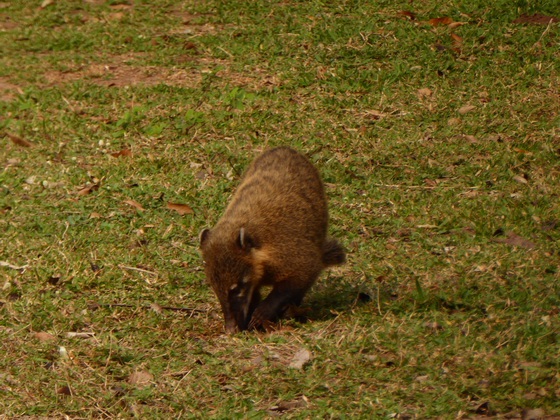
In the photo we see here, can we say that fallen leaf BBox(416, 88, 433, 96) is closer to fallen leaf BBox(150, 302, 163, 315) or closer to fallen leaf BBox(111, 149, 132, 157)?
fallen leaf BBox(111, 149, 132, 157)

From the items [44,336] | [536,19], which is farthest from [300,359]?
[536,19]

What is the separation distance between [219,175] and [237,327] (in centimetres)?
266

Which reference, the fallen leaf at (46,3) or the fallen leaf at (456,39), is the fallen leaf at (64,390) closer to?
the fallen leaf at (456,39)

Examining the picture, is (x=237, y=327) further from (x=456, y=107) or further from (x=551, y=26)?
(x=551, y=26)

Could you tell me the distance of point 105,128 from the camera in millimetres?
8516

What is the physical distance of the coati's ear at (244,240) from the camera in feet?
16.6

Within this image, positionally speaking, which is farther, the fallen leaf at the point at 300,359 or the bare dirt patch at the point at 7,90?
the bare dirt patch at the point at 7,90

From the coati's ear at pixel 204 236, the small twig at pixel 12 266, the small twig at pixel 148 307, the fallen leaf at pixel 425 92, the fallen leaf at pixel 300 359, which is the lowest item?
the small twig at pixel 12 266

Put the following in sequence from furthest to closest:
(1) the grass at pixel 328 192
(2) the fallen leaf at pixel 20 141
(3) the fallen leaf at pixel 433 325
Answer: (2) the fallen leaf at pixel 20 141 < (3) the fallen leaf at pixel 433 325 < (1) the grass at pixel 328 192

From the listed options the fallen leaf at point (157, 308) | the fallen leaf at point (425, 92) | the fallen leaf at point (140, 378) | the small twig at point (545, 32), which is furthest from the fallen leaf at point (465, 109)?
the fallen leaf at point (140, 378)

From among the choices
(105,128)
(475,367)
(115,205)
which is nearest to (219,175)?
(115,205)

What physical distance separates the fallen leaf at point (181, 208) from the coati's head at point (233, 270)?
177 cm

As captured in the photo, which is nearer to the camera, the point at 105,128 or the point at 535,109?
the point at 535,109

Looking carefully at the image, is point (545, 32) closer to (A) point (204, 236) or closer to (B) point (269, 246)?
(B) point (269, 246)
